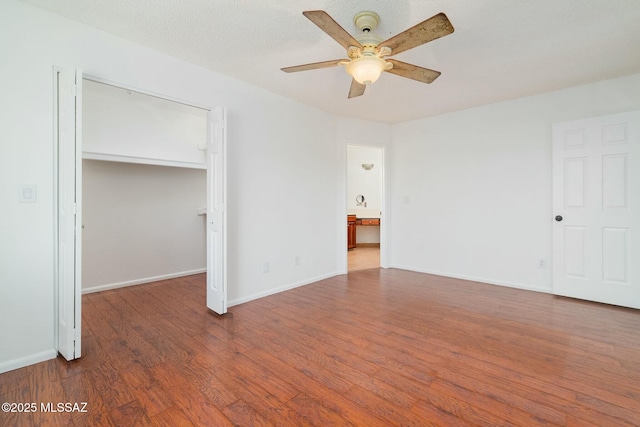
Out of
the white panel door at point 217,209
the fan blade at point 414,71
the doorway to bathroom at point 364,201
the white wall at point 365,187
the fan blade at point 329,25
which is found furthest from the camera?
the white wall at point 365,187

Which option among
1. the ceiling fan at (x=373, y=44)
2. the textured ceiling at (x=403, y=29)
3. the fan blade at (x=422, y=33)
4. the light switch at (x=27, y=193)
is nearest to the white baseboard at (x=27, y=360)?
the light switch at (x=27, y=193)

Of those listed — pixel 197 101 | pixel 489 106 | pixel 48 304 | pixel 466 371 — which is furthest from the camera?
pixel 489 106

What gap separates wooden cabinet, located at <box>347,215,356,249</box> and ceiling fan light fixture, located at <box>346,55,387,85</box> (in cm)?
543

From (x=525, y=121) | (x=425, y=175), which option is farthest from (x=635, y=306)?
(x=425, y=175)

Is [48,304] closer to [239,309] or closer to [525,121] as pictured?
[239,309]

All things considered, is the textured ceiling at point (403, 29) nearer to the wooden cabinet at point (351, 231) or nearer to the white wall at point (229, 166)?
the white wall at point (229, 166)

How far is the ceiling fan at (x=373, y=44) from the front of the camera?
5.45 ft

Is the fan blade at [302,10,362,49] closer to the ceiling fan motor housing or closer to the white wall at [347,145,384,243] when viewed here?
the ceiling fan motor housing

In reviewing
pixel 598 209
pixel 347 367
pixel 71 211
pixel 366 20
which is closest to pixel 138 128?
pixel 71 211

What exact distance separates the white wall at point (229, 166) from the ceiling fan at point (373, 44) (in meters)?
1.45

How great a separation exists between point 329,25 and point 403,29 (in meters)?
0.96

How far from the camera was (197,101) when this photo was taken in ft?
9.87

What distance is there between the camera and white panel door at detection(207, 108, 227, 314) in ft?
9.68

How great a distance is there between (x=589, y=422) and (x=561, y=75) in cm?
336
